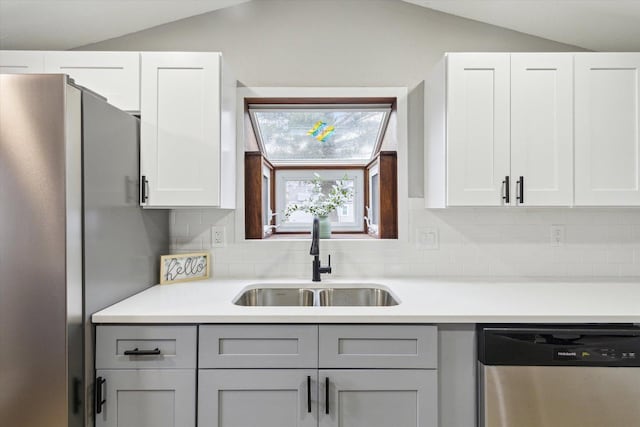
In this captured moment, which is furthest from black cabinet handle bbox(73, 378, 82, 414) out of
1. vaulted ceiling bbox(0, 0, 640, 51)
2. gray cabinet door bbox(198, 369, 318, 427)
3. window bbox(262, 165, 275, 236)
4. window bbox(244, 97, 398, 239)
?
vaulted ceiling bbox(0, 0, 640, 51)

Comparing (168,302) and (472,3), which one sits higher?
(472,3)

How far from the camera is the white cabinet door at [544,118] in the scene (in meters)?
1.78

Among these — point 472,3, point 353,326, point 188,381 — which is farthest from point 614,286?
point 188,381

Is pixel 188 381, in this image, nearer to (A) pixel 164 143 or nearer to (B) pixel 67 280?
(B) pixel 67 280

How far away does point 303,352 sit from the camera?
55.1 inches

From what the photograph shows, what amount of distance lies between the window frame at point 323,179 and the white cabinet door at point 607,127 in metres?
1.25

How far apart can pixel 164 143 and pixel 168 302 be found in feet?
2.45

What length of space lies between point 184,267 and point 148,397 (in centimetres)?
75

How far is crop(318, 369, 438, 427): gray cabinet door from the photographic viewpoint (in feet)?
4.57

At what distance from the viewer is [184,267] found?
6.63ft

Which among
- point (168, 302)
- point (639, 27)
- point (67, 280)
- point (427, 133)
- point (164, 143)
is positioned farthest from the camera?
point (427, 133)

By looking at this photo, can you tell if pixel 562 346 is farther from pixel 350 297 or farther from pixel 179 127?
pixel 179 127

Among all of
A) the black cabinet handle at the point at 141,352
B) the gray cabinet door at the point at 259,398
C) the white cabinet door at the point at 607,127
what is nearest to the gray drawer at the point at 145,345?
the black cabinet handle at the point at 141,352

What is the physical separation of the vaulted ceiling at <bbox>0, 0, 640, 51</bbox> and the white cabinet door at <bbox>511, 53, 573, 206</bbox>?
0.33m
